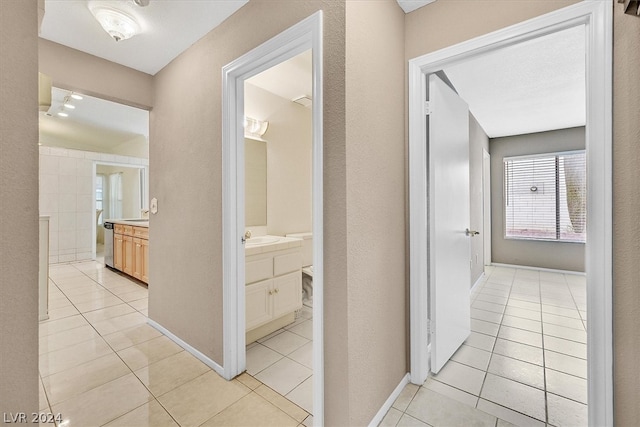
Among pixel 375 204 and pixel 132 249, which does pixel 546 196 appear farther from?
pixel 132 249

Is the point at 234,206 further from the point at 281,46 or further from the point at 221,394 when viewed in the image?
the point at 221,394

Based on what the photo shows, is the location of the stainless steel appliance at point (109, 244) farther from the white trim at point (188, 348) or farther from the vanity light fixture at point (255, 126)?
the vanity light fixture at point (255, 126)

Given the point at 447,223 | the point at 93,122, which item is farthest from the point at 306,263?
the point at 93,122

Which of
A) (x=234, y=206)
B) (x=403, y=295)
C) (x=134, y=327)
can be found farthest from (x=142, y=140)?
(x=403, y=295)

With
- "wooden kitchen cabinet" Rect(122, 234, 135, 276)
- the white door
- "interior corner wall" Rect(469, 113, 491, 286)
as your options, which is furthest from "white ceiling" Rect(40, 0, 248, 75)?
"interior corner wall" Rect(469, 113, 491, 286)

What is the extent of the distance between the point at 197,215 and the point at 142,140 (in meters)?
5.13

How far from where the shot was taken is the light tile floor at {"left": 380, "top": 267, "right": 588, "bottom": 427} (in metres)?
1.56

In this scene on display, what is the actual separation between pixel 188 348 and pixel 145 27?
2.41 meters

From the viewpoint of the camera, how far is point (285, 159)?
132 inches

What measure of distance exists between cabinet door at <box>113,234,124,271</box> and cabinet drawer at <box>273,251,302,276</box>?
344 cm

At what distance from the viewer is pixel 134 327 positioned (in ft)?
8.77

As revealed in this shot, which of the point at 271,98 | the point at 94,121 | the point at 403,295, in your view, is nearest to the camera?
the point at 403,295

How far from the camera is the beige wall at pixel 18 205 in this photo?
0.49 m

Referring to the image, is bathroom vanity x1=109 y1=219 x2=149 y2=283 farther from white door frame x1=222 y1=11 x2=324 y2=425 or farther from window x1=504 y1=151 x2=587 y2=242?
window x1=504 y1=151 x2=587 y2=242
